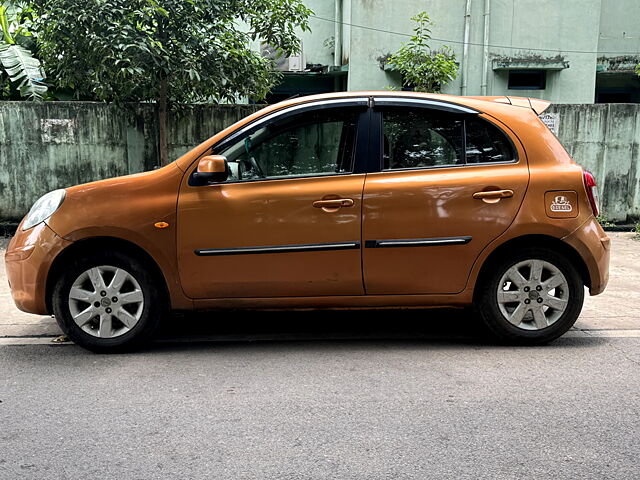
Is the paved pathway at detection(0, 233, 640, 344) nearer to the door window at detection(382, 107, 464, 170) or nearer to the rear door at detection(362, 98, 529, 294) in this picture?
the rear door at detection(362, 98, 529, 294)

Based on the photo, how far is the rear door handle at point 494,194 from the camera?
4574 mm

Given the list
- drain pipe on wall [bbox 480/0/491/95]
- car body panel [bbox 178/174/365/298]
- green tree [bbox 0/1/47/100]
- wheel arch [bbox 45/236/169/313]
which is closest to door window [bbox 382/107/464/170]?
car body panel [bbox 178/174/365/298]

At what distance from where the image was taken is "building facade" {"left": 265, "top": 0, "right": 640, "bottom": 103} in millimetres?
15719

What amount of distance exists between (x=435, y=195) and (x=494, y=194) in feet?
1.36

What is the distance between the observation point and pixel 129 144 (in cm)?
978

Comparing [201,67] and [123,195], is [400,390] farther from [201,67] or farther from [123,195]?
[201,67]

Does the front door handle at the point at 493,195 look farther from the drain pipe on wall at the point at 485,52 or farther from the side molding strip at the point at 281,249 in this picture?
the drain pipe on wall at the point at 485,52

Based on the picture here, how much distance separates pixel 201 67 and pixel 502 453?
6.84 metres

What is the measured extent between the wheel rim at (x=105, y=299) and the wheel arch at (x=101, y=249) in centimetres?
14

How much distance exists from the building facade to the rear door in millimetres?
11468

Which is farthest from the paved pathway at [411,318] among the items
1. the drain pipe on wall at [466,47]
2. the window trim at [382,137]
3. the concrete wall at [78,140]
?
the drain pipe on wall at [466,47]

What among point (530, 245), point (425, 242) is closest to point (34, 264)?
point (425, 242)

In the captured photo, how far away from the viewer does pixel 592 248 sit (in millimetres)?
4664

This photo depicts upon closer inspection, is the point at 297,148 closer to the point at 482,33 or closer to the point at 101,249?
the point at 101,249
